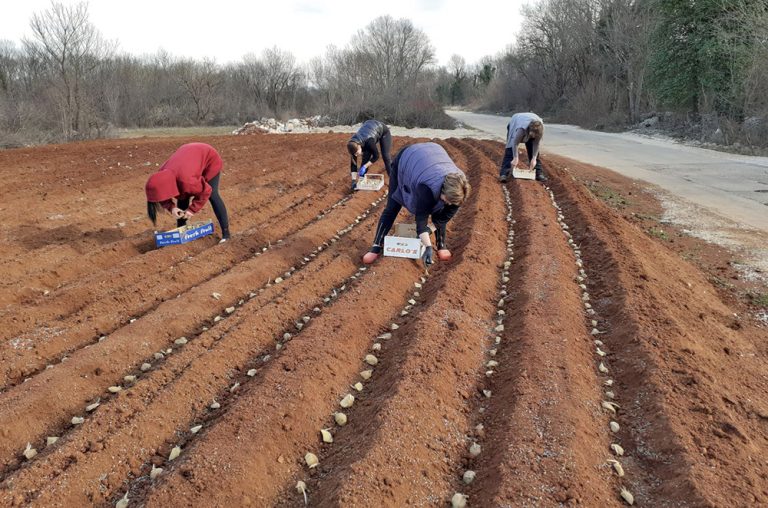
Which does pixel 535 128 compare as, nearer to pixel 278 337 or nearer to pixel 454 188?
pixel 454 188

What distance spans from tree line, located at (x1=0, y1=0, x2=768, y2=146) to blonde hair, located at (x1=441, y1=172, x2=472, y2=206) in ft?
56.6

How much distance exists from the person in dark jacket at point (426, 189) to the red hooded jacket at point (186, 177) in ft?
7.01

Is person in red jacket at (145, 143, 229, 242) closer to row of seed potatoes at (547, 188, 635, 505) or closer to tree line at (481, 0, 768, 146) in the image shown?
row of seed potatoes at (547, 188, 635, 505)

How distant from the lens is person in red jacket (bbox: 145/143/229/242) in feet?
17.9

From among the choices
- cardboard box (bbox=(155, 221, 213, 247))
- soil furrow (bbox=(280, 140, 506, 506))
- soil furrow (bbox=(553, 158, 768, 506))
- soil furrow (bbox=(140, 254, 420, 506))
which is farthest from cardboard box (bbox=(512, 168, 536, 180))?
soil furrow (bbox=(140, 254, 420, 506))

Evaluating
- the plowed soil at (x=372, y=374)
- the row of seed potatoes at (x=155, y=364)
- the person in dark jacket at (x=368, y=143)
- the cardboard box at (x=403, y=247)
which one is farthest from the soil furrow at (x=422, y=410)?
the person in dark jacket at (x=368, y=143)

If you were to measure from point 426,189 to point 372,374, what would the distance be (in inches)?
75.0

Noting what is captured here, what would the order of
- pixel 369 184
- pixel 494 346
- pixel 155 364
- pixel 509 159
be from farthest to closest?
1. pixel 509 159
2. pixel 369 184
3. pixel 494 346
4. pixel 155 364

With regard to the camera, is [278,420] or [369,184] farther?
[369,184]

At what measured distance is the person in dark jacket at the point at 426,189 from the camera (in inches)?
183

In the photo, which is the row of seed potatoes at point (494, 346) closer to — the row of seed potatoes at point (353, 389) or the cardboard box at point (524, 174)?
the row of seed potatoes at point (353, 389)

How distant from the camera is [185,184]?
18.7 ft

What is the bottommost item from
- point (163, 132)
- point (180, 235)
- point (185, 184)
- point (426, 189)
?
point (180, 235)

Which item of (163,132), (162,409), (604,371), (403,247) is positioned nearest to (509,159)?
(403,247)
